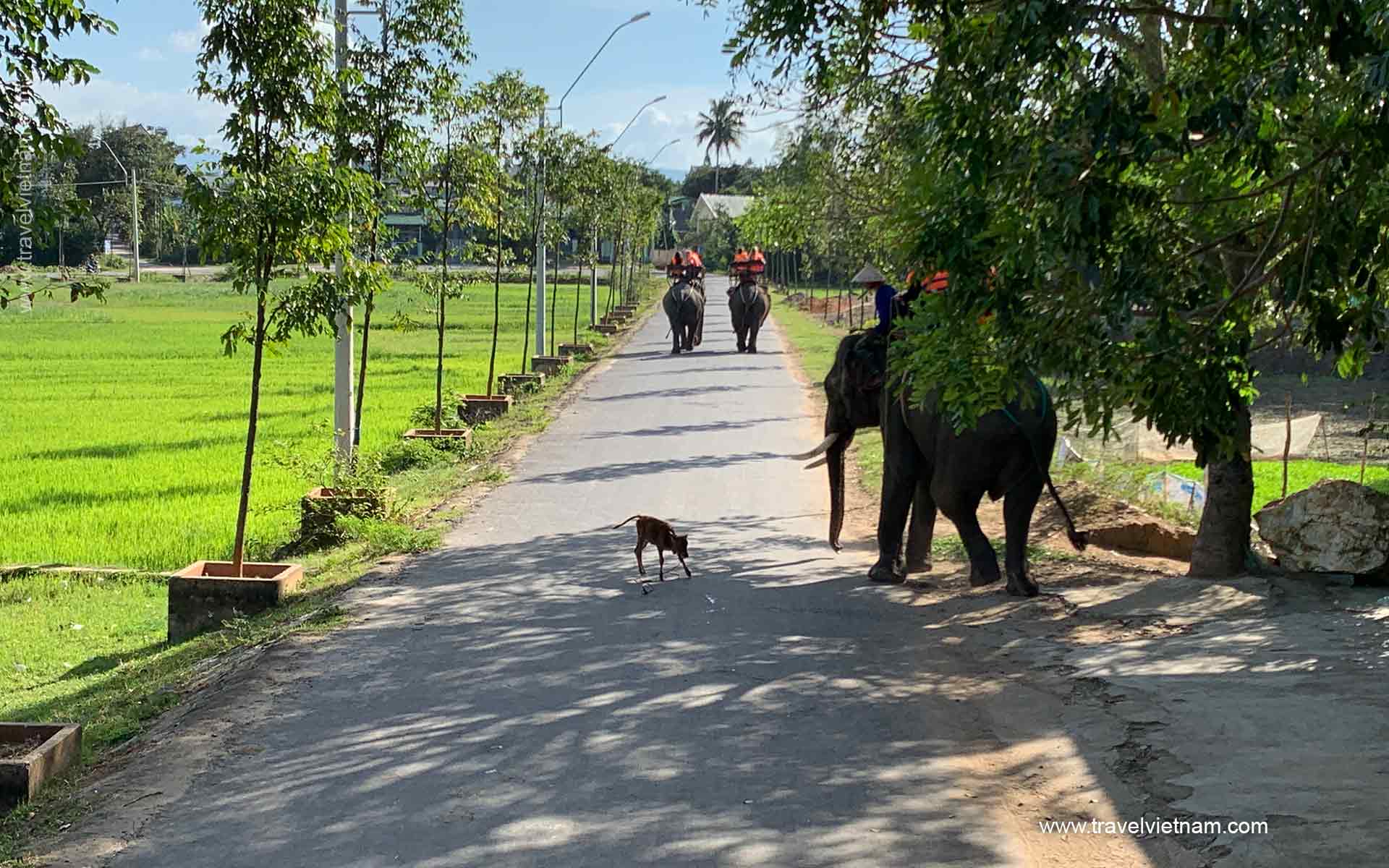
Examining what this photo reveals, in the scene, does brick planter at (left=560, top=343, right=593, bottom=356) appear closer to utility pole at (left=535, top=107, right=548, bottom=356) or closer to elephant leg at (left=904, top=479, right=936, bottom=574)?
utility pole at (left=535, top=107, right=548, bottom=356)

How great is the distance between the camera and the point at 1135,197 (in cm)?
604

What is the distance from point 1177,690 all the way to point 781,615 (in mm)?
2803

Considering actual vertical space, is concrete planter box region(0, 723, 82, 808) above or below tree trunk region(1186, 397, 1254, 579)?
below

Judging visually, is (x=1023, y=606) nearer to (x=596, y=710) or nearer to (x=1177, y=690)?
(x=1177, y=690)

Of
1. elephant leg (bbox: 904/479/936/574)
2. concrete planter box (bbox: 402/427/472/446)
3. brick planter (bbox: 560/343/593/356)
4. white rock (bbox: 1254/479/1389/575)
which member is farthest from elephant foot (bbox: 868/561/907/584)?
brick planter (bbox: 560/343/593/356)

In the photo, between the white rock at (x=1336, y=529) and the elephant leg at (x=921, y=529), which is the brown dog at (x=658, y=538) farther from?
the white rock at (x=1336, y=529)

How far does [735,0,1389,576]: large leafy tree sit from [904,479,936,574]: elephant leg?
2861mm

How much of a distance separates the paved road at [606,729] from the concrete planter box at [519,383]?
1229 cm

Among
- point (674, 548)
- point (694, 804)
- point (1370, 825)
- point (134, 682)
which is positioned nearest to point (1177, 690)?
point (1370, 825)

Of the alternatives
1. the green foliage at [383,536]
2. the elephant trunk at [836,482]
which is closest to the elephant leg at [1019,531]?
the elephant trunk at [836,482]

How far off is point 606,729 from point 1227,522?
17.2 feet

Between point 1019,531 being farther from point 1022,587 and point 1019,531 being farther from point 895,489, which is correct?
→ point 895,489

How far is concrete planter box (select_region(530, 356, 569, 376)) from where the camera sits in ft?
92.8

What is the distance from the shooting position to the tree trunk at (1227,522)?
10.1m
